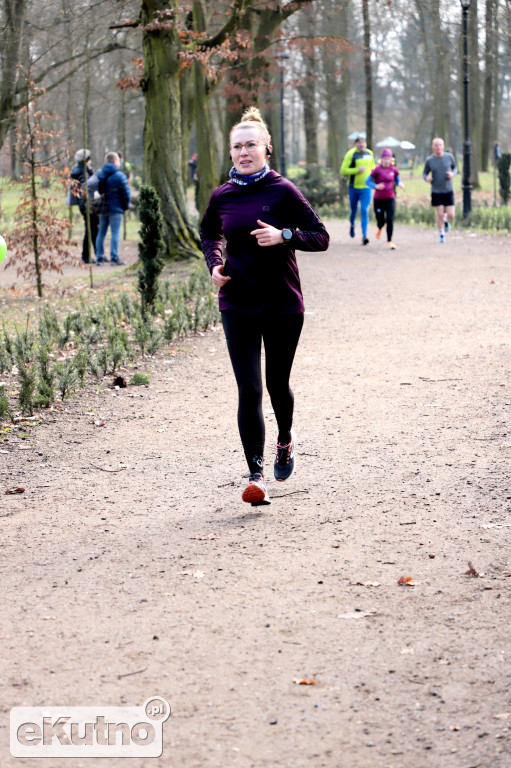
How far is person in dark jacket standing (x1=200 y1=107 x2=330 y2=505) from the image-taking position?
5.00 meters

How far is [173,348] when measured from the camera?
1052 cm

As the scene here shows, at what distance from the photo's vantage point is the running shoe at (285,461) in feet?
18.6

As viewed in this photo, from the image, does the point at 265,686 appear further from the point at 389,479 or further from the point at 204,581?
the point at 389,479

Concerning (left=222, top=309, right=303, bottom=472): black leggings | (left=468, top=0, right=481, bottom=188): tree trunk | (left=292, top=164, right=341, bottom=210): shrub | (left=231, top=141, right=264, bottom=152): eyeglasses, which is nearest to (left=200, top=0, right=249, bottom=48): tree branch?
(left=468, top=0, right=481, bottom=188): tree trunk

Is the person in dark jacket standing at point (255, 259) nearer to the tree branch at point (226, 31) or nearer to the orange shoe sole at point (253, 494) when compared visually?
the orange shoe sole at point (253, 494)

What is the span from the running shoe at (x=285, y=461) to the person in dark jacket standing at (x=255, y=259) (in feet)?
1.19

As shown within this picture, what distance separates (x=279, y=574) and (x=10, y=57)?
9.21 m

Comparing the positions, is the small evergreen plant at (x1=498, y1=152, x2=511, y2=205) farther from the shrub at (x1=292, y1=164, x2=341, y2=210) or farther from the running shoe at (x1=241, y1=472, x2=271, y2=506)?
the running shoe at (x1=241, y1=472, x2=271, y2=506)

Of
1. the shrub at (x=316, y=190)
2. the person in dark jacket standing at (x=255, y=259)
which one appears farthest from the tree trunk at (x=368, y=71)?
the person in dark jacket standing at (x=255, y=259)

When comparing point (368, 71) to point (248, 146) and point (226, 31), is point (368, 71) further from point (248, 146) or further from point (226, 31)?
point (248, 146)

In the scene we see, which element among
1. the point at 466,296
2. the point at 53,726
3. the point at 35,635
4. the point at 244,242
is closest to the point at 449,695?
the point at 53,726

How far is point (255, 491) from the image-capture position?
205 inches

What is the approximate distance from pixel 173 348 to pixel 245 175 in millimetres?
5578

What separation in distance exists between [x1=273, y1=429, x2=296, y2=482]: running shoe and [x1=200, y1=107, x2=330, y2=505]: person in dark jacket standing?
14.3 inches
